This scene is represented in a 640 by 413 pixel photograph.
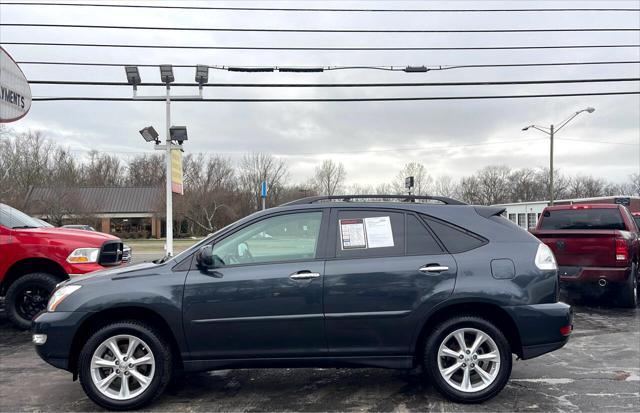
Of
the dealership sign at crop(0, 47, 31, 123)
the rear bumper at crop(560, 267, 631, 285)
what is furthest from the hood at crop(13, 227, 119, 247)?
the rear bumper at crop(560, 267, 631, 285)

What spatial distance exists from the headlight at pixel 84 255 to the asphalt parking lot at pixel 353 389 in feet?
4.92

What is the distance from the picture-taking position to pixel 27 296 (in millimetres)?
6867

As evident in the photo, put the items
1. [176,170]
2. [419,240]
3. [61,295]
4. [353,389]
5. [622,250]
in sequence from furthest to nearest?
[176,170]
[622,250]
[353,389]
[419,240]
[61,295]

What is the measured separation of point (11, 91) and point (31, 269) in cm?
371

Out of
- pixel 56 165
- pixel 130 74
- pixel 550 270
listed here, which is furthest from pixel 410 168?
pixel 550 270

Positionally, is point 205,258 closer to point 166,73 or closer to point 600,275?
point 600,275

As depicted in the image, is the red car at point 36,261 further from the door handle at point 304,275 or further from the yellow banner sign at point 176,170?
the yellow banner sign at point 176,170

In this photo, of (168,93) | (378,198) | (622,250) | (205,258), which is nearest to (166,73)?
(168,93)

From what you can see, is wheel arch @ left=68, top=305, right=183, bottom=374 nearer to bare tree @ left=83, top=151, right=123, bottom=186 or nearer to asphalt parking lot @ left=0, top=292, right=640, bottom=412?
asphalt parking lot @ left=0, top=292, right=640, bottom=412

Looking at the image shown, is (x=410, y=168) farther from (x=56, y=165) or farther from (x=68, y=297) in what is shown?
(x=68, y=297)

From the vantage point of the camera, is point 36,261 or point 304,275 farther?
point 36,261

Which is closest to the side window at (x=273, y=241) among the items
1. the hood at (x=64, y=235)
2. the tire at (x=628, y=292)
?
→ the hood at (x=64, y=235)

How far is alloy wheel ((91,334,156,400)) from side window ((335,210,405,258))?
1.90 m

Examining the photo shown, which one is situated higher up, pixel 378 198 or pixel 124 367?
pixel 378 198
